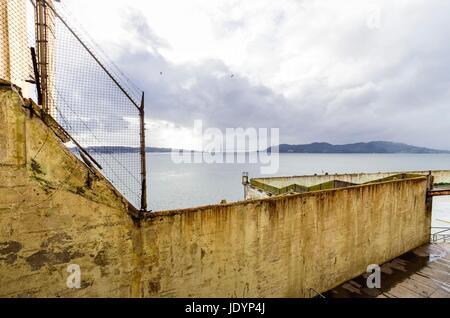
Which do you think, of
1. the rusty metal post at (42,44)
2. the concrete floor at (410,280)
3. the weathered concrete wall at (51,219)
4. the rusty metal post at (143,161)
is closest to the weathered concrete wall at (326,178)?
the concrete floor at (410,280)

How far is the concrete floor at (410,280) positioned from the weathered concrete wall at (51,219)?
7796 mm

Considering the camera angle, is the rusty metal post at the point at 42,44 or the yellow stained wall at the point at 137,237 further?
the rusty metal post at the point at 42,44

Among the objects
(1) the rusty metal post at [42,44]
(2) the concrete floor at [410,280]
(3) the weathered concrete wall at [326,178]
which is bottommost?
(2) the concrete floor at [410,280]

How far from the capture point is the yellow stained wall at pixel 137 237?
396 centimetres

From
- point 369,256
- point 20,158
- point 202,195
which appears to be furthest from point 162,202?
point 20,158

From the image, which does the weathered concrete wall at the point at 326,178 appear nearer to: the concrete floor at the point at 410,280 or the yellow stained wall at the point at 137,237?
the concrete floor at the point at 410,280

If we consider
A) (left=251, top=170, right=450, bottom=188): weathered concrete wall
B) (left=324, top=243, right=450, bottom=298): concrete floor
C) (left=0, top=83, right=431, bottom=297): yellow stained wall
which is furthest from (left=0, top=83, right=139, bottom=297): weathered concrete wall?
(left=251, top=170, right=450, bottom=188): weathered concrete wall

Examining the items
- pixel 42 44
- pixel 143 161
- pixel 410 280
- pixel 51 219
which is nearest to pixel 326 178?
pixel 410 280

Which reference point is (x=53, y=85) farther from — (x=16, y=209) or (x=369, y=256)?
(x=369, y=256)

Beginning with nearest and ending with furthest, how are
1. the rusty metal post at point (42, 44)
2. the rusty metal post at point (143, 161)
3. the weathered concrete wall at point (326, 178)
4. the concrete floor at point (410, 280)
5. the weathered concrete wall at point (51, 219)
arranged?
the weathered concrete wall at point (51, 219), the rusty metal post at point (42, 44), the rusty metal post at point (143, 161), the concrete floor at point (410, 280), the weathered concrete wall at point (326, 178)

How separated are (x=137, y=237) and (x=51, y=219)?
1.64m

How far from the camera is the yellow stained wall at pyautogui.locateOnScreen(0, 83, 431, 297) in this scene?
156 inches

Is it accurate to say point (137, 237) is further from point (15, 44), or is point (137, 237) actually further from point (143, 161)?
point (15, 44)
